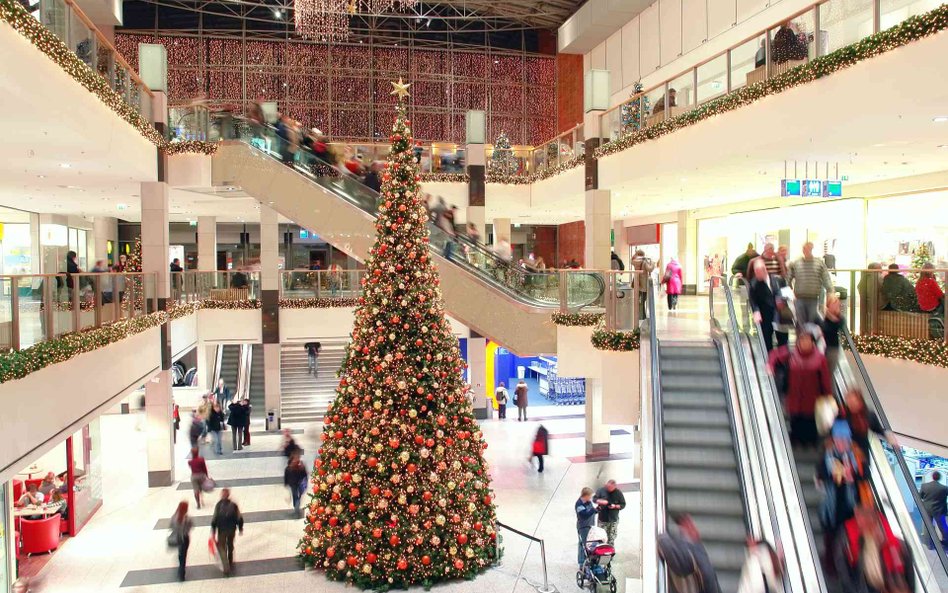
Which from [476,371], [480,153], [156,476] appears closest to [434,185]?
[480,153]

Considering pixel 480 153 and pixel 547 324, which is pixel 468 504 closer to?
pixel 547 324

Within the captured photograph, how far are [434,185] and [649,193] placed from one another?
6559mm

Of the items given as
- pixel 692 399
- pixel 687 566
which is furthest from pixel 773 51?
pixel 687 566

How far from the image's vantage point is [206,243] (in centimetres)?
2608

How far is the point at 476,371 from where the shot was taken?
76.9 feet

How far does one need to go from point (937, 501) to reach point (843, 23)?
22.6ft

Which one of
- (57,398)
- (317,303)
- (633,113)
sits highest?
(633,113)

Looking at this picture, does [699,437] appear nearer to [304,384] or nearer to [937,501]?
[937,501]

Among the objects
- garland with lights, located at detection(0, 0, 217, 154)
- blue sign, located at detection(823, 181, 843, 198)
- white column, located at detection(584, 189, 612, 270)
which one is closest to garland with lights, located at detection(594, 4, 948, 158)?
blue sign, located at detection(823, 181, 843, 198)

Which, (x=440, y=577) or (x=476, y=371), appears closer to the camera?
(x=440, y=577)

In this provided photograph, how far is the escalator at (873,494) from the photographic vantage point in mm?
6086

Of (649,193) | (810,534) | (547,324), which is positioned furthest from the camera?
(649,193)

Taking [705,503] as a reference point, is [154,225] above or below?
above

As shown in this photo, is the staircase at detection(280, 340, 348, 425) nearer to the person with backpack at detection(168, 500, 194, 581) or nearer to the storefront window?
the storefront window
